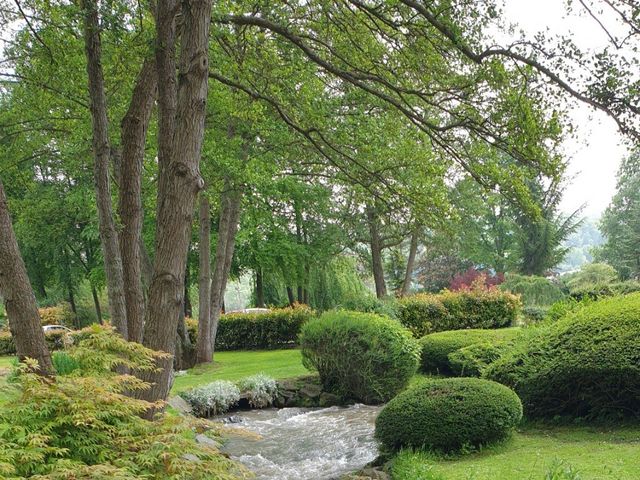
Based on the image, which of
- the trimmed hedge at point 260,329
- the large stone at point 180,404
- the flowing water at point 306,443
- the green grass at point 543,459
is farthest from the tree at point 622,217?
the large stone at point 180,404

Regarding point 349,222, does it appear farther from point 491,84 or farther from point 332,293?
point 491,84

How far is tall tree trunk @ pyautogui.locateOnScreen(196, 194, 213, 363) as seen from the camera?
1433cm

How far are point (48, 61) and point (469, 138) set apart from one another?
17.6ft

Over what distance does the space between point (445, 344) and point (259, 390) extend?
408 centimetres

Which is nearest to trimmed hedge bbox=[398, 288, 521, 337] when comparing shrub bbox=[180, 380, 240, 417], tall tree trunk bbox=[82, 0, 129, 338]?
shrub bbox=[180, 380, 240, 417]

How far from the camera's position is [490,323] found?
60.5 feet

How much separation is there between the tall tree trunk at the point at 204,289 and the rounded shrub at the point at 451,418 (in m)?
8.64

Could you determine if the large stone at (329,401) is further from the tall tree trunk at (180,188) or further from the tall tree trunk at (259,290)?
the tall tree trunk at (259,290)

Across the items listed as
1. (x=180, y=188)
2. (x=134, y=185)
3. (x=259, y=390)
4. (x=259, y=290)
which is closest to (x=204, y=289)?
(x=259, y=390)

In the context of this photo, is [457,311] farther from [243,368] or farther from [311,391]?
[311,391]

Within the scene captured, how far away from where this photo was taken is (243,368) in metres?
13.9

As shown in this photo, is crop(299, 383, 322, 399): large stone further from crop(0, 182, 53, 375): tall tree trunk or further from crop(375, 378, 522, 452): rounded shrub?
crop(0, 182, 53, 375): tall tree trunk

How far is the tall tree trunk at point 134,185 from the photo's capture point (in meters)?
5.88

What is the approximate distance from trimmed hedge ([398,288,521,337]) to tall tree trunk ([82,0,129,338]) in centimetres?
1087
